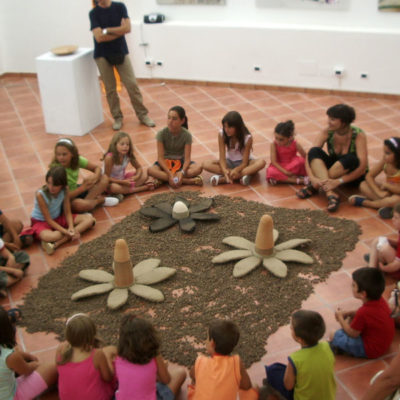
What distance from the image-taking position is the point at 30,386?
2941 mm

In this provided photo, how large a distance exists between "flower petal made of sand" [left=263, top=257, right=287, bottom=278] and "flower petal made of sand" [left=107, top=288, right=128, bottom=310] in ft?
3.21

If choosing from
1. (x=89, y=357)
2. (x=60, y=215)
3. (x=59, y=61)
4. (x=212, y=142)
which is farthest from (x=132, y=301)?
(x=59, y=61)

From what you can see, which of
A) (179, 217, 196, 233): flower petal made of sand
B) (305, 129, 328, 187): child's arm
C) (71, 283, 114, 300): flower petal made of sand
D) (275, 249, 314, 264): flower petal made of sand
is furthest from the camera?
(305, 129, 328, 187): child's arm

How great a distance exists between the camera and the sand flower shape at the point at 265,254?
3865 millimetres

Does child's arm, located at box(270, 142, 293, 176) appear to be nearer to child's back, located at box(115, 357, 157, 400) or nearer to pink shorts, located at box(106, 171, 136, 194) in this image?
pink shorts, located at box(106, 171, 136, 194)

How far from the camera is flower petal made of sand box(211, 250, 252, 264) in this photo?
399 cm

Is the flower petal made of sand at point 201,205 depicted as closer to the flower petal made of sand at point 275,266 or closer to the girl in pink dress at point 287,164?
the girl in pink dress at point 287,164

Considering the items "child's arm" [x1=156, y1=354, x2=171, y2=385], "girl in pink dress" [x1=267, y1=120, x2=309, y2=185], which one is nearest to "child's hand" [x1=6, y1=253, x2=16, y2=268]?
"child's arm" [x1=156, y1=354, x2=171, y2=385]

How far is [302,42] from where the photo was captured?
716cm

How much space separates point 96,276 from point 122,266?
30 cm

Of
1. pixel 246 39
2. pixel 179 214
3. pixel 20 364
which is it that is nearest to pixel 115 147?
pixel 179 214

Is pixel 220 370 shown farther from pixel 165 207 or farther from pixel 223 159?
pixel 223 159

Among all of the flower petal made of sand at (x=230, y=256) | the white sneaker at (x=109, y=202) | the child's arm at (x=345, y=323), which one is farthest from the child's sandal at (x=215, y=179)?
the child's arm at (x=345, y=323)

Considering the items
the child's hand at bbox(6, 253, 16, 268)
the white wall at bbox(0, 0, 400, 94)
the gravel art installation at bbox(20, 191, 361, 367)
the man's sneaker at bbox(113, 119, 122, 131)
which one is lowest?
the gravel art installation at bbox(20, 191, 361, 367)
